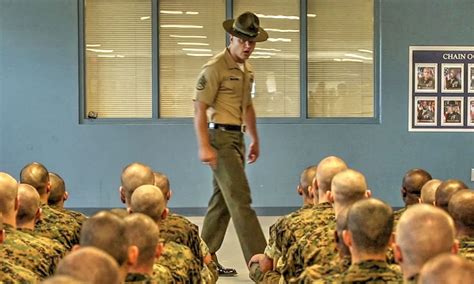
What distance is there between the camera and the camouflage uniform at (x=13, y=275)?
299 centimetres

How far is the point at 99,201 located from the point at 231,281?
13.0 ft

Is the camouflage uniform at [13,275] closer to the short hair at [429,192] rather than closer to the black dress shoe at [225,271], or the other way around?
the short hair at [429,192]

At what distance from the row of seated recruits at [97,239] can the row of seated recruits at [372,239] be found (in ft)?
1.70

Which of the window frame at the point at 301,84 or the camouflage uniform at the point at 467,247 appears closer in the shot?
the camouflage uniform at the point at 467,247

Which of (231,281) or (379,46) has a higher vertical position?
(379,46)

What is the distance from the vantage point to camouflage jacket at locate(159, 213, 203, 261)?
4395 mm

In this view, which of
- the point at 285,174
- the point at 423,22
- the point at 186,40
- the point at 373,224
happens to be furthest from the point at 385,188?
the point at 373,224

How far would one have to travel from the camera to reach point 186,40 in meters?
9.65

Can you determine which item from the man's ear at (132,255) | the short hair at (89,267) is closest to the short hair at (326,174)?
the man's ear at (132,255)

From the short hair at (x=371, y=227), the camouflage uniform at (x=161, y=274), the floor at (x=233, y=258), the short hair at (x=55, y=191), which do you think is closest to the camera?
the short hair at (x=371, y=227)

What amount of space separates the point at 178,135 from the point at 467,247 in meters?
6.27

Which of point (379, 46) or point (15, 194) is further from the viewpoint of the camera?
point (379, 46)

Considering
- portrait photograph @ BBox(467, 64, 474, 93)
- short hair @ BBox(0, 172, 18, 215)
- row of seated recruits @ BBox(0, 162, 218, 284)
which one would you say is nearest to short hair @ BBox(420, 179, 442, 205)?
row of seated recruits @ BBox(0, 162, 218, 284)

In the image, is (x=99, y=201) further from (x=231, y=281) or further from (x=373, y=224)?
(x=373, y=224)
